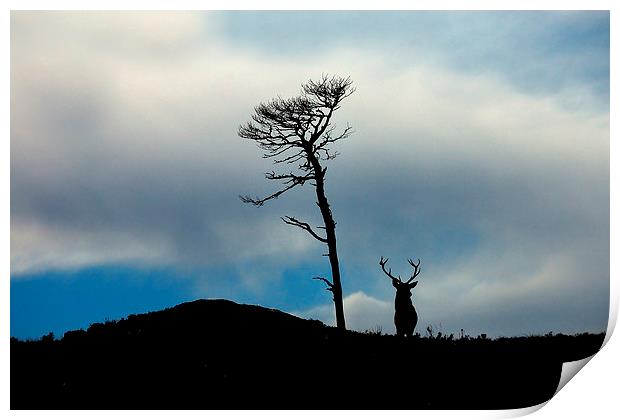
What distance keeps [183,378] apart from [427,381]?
327 cm

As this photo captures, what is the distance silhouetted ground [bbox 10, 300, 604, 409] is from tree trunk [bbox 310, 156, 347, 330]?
45cm

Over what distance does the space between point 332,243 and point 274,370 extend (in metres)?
2.84

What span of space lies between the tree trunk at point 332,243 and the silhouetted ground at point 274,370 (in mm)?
450

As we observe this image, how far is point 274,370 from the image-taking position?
33.9 ft

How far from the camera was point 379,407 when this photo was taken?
9.79m

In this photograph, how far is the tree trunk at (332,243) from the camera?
40.8 feet

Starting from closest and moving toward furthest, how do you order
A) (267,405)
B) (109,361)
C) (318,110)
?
(267,405) < (109,361) < (318,110)

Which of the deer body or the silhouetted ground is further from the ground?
the deer body

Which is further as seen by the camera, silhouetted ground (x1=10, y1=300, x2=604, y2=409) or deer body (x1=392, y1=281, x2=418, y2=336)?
deer body (x1=392, y1=281, x2=418, y2=336)

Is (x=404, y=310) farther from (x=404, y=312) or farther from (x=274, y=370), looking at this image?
(x=274, y=370)

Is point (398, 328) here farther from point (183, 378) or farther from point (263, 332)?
point (183, 378)

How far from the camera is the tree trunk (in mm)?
12422
